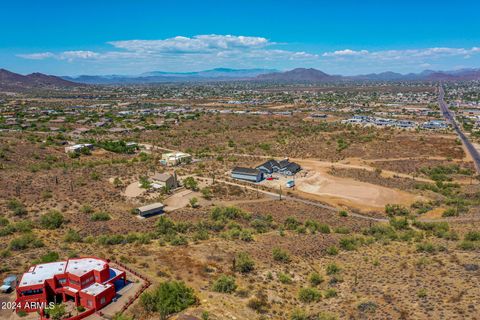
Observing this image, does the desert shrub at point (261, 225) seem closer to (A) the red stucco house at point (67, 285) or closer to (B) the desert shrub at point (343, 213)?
(B) the desert shrub at point (343, 213)

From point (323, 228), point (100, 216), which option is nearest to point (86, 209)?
point (100, 216)

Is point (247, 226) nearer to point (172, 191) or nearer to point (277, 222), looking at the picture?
point (277, 222)

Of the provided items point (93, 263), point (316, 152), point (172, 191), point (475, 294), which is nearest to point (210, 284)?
point (93, 263)

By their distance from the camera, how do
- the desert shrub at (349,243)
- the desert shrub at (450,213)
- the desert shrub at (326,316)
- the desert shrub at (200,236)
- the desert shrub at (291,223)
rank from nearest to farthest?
the desert shrub at (326,316)
the desert shrub at (349,243)
the desert shrub at (200,236)
the desert shrub at (291,223)
the desert shrub at (450,213)

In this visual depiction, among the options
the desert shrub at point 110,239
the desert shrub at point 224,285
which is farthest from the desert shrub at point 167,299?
the desert shrub at point 110,239

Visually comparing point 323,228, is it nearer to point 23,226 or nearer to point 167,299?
point 167,299
